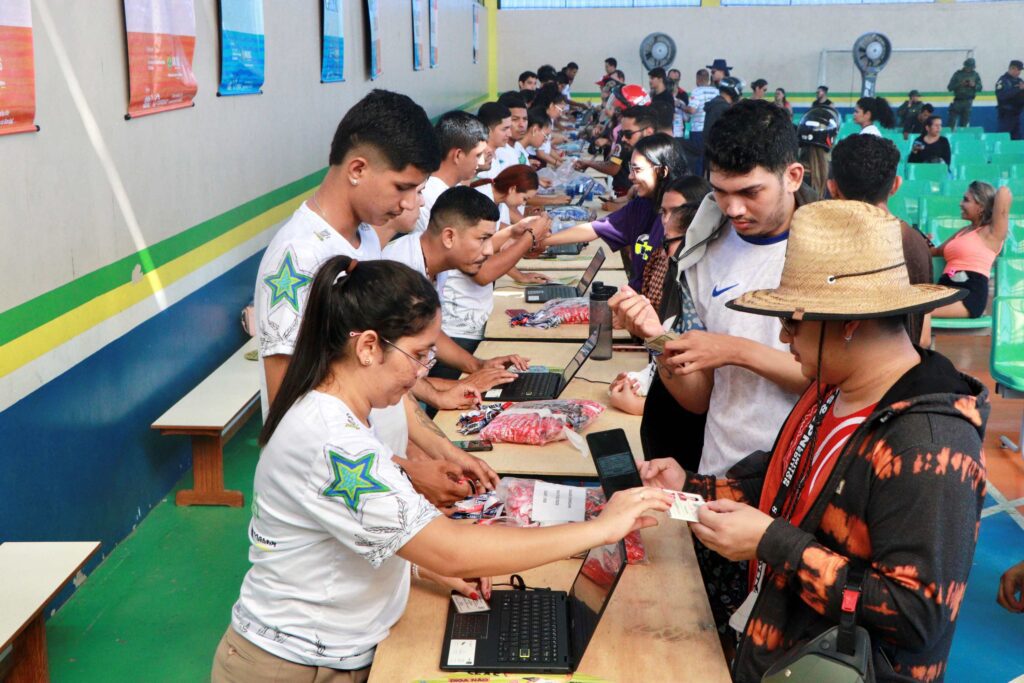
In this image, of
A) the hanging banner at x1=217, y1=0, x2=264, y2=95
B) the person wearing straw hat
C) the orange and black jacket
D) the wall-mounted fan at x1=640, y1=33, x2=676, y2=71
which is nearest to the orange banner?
the hanging banner at x1=217, y1=0, x2=264, y2=95

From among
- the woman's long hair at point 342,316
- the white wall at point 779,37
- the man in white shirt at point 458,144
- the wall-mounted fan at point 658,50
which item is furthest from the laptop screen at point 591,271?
the white wall at point 779,37

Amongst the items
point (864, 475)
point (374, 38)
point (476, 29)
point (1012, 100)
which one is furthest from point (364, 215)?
point (1012, 100)

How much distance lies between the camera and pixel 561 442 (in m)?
2.94

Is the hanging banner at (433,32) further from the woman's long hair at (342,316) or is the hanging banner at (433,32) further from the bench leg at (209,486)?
the woman's long hair at (342,316)

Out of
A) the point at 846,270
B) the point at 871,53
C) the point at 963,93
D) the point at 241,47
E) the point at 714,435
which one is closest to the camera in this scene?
the point at 846,270

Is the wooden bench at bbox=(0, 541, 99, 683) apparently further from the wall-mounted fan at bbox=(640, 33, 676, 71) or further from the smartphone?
the wall-mounted fan at bbox=(640, 33, 676, 71)

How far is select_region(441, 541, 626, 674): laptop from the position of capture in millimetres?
1816

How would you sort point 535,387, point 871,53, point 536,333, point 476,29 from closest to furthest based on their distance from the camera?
point 535,387 < point 536,333 < point 476,29 < point 871,53

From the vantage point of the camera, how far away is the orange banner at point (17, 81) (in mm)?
2936

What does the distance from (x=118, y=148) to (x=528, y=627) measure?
108 inches

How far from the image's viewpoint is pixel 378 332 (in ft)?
5.81

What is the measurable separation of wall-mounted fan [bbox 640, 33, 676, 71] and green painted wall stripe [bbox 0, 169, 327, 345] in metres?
15.0

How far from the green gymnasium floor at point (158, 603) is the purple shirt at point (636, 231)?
2029 mm

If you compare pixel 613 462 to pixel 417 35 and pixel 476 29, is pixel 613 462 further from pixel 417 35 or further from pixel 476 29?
pixel 476 29
